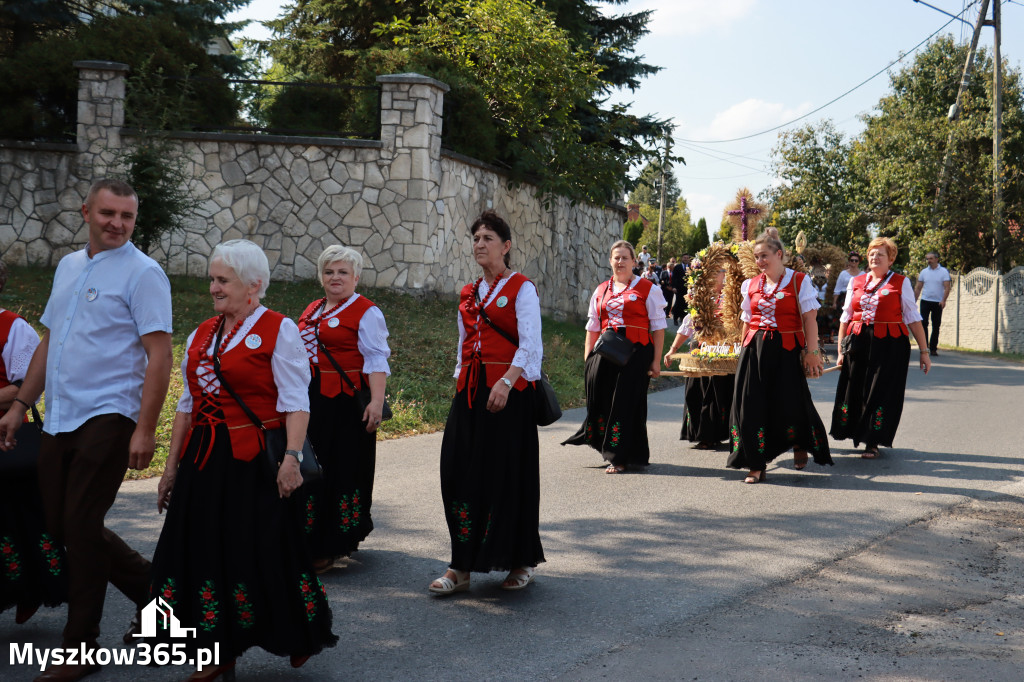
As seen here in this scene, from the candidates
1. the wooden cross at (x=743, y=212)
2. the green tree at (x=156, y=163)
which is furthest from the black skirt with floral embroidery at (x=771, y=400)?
the green tree at (x=156, y=163)

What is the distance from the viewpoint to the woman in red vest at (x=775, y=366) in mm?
8570

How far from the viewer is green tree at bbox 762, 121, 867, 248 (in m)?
33.6

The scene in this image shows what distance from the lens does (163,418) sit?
10062 mm

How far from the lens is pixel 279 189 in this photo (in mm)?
16906

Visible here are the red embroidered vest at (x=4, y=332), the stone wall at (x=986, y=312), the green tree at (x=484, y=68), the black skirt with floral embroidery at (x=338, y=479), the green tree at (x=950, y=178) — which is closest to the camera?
the red embroidered vest at (x=4, y=332)

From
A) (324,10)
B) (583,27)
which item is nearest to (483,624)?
(324,10)

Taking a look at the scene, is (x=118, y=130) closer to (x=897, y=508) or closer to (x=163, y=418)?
(x=163, y=418)

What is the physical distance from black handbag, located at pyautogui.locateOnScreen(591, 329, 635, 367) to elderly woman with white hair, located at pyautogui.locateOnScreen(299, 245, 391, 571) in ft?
10.5

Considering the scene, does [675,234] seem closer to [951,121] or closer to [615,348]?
[951,121]

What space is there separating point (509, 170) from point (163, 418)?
36.8 feet

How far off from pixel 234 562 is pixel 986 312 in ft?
86.3

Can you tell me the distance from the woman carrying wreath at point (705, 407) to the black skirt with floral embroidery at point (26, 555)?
634cm

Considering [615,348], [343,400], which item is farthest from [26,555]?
[615,348]

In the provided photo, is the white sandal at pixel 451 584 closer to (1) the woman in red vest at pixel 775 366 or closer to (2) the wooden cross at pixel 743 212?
(1) the woman in red vest at pixel 775 366
